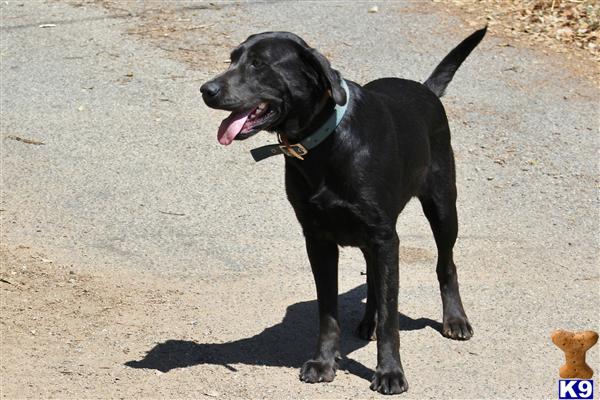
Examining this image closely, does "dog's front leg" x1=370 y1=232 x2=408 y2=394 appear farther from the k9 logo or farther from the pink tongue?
the pink tongue

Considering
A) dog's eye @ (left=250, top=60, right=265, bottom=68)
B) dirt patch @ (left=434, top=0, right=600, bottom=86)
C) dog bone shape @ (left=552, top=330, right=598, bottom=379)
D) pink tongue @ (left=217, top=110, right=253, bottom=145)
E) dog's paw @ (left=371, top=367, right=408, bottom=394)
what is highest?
dog's eye @ (left=250, top=60, right=265, bottom=68)

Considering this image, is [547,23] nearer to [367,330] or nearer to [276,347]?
[367,330]

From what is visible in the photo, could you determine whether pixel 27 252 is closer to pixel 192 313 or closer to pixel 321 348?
pixel 192 313

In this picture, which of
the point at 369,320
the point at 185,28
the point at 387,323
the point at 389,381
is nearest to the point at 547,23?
the point at 185,28

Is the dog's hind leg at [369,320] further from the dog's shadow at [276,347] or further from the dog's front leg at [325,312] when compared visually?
the dog's front leg at [325,312]

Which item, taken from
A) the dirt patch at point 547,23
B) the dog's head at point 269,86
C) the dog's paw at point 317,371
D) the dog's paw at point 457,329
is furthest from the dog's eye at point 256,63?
the dirt patch at point 547,23

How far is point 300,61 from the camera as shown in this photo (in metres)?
5.10

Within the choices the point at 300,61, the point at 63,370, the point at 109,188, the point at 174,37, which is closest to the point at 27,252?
the point at 109,188

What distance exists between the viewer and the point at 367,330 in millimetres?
6215

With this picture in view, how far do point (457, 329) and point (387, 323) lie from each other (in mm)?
822

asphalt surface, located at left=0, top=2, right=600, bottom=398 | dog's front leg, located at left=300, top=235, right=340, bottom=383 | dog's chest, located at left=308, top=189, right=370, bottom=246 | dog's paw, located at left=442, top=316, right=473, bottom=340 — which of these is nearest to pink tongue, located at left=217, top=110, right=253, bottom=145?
dog's chest, located at left=308, top=189, right=370, bottom=246

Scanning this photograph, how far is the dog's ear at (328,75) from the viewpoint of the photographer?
500cm

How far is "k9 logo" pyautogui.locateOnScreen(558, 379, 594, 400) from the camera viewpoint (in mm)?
5251

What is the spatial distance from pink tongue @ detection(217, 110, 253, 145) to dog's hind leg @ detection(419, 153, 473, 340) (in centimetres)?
145
